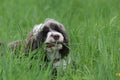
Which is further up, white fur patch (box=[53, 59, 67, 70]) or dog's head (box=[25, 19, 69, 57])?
dog's head (box=[25, 19, 69, 57])

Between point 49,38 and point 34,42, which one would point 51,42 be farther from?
point 34,42

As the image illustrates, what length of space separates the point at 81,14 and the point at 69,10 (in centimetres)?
21

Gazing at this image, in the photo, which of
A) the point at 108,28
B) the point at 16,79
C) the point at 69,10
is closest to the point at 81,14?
the point at 69,10

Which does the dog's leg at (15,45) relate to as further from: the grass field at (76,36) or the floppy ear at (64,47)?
the floppy ear at (64,47)

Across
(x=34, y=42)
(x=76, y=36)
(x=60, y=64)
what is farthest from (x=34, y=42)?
(x=76, y=36)

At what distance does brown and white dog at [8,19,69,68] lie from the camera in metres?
5.11

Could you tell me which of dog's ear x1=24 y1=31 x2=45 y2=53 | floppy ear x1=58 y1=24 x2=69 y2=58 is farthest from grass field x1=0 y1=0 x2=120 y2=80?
dog's ear x1=24 y1=31 x2=45 y2=53

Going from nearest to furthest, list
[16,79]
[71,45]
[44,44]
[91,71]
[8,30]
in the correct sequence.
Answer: [16,79], [91,71], [44,44], [71,45], [8,30]

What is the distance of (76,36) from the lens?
588cm

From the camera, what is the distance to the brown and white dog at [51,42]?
201 inches

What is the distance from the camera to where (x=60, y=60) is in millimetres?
5266

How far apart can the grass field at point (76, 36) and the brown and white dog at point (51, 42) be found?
0.45 ft

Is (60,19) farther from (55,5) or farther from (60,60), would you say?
(60,60)

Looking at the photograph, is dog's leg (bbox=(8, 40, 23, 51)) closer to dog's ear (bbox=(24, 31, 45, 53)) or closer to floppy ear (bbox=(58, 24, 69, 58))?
dog's ear (bbox=(24, 31, 45, 53))
